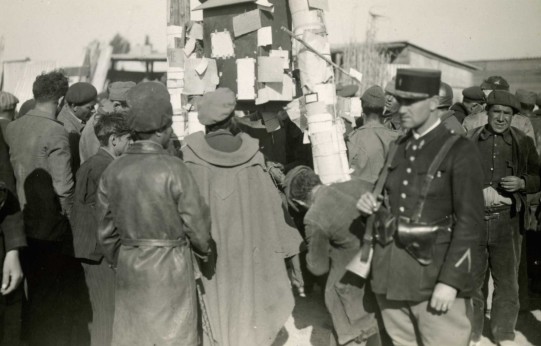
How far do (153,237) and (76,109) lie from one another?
10.4ft

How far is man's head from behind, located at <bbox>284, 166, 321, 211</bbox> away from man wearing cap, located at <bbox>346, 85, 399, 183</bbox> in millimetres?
1748

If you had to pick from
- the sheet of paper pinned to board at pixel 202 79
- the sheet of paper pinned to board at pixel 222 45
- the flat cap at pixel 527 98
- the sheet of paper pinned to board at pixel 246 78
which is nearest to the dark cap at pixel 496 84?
the flat cap at pixel 527 98

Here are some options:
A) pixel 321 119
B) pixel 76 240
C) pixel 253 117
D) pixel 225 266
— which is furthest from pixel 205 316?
pixel 253 117

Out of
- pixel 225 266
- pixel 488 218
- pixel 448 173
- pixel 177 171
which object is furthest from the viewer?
pixel 488 218

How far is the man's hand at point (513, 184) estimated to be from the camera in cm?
447

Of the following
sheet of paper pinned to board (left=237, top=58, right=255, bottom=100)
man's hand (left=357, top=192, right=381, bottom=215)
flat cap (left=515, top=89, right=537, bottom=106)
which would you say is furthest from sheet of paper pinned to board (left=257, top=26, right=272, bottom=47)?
flat cap (left=515, top=89, right=537, bottom=106)

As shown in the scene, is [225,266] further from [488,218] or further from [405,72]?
[488,218]

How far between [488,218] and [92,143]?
3852 mm

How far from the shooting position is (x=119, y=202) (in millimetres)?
3295

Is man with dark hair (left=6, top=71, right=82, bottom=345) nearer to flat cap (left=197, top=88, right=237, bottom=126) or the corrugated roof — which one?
flat cap (left=197, top=88, right=237, bottom=126)

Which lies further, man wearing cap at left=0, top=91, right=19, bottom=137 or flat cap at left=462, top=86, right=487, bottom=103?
flat cap at left=462, top=86, right=487, bottom=103

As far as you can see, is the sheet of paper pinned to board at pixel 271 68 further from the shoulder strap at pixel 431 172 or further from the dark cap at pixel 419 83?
the shoulder strap at pixel 431 172

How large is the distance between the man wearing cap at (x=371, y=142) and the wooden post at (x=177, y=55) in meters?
1.93

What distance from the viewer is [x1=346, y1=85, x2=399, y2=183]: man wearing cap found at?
5.44 meters
